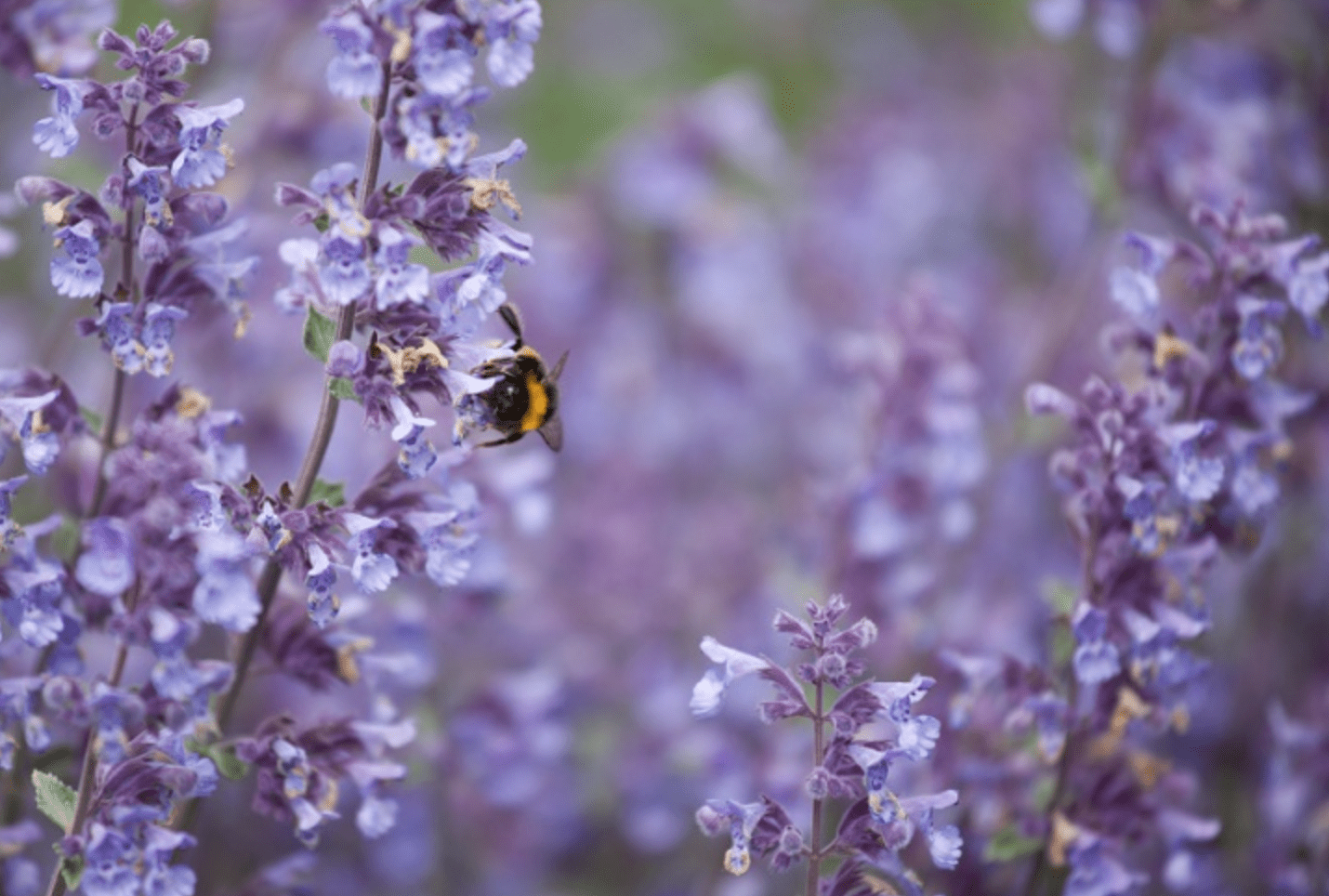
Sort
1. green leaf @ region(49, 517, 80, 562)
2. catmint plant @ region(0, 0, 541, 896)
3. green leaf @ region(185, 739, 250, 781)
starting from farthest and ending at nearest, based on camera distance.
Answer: green leaf @ region(49, 517, 80, 562) < green leaf @ region(185, 739, 250, 781) < catmint plant @ region(0, 0, 541, 896)

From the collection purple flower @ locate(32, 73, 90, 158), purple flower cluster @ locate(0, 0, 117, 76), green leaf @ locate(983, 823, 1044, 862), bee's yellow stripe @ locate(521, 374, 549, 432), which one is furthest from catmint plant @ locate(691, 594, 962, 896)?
purple flower cluster @ locate(0, 0, 117, 76)

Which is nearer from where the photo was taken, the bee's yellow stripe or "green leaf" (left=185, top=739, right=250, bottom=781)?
"green leaf" (left=185, top=739, right=250, bottom=781)

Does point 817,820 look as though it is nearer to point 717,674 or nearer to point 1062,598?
point 717,674

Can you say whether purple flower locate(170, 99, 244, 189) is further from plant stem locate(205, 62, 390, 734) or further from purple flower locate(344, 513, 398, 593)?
purple flower locate(344, 513, 398, 593)

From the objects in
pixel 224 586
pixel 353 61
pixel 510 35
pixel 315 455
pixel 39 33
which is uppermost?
pixel 39 33

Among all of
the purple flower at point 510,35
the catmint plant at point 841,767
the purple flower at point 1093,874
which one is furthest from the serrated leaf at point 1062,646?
the purple flower at point 510,35

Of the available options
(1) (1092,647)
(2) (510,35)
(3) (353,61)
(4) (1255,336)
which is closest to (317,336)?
(3) (353,61)

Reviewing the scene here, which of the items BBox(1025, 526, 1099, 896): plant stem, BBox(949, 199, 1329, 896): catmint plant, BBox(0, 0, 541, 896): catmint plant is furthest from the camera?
BBox(1025, 526, 1099, 896): plant stem
